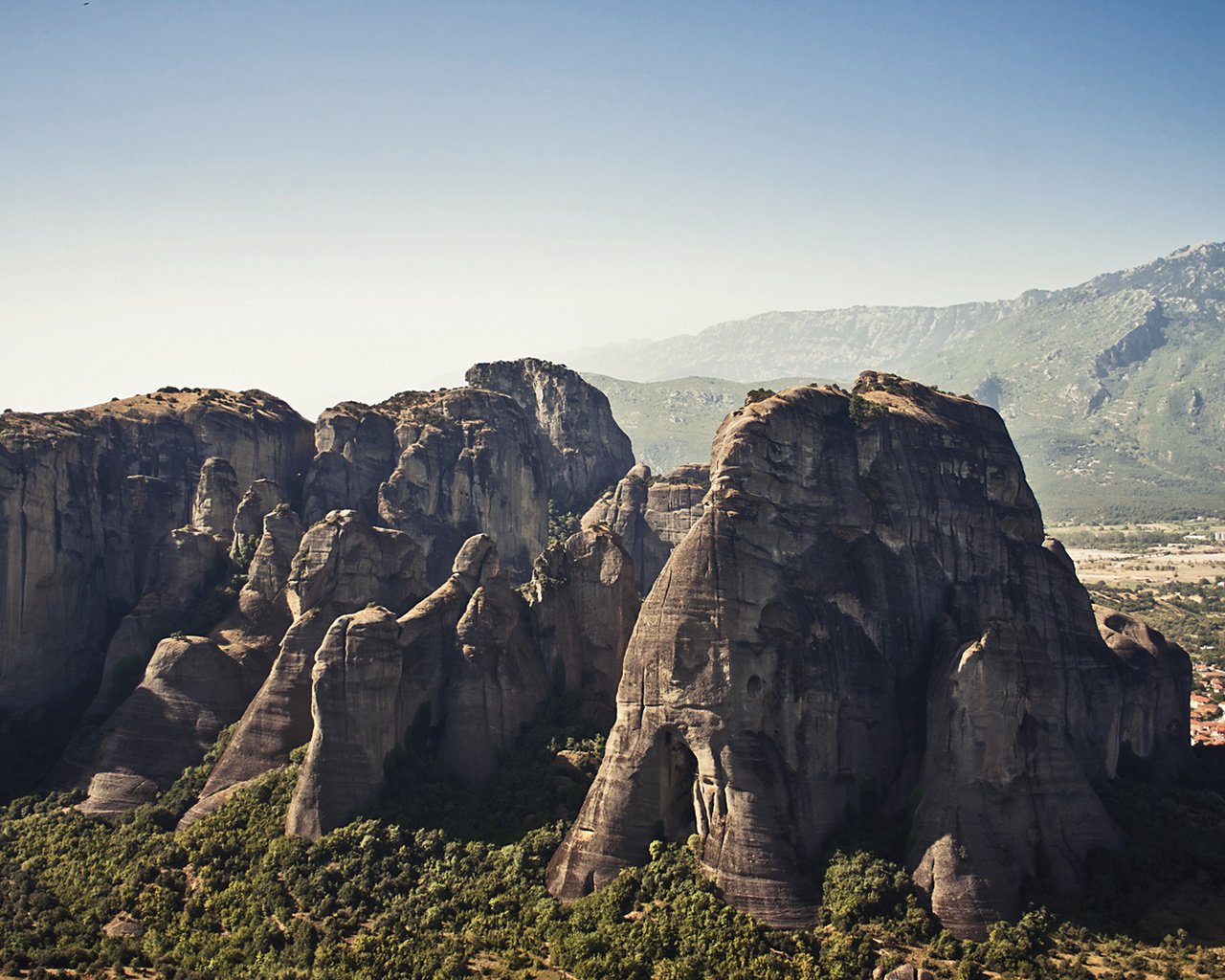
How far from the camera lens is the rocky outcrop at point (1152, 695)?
57.0 meters

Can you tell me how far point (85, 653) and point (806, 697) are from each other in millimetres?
45212

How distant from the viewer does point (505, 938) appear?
1708 inches

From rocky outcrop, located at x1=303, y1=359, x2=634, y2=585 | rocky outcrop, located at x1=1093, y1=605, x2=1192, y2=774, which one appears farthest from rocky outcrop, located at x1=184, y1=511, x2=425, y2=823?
rocky outcrop, located at x1=1093, y1=605, x2=1192, y2=774

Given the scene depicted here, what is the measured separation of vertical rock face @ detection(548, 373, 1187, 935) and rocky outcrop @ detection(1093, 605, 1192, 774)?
3571 mm

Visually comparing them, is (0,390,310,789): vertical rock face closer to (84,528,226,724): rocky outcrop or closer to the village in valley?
(84,528,226,724): rocky outcrop

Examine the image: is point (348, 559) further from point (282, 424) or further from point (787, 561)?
point (282, 424)

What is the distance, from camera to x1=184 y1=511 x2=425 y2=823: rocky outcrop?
53.7 metres

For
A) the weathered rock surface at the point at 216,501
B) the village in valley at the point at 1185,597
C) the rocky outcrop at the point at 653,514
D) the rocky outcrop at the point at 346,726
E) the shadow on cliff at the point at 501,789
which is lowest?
the village in valley at the point at 1185,597

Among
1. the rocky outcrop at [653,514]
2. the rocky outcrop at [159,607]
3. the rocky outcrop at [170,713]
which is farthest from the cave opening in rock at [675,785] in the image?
the rocky outcrop at [653,514]

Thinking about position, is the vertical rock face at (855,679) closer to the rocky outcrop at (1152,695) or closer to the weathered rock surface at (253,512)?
the rocky outcrop at (1152,695)

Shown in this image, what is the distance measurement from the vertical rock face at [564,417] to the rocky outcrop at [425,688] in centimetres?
5002

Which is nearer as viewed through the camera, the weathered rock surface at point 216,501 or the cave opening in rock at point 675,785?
the cave opening in rock at point 675,785

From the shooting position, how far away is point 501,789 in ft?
170

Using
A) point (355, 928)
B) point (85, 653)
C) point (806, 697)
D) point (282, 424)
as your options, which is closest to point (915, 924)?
point (806, 697)
